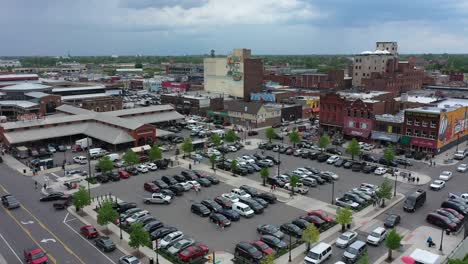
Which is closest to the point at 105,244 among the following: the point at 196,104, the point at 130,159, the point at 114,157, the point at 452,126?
the point at 130,159

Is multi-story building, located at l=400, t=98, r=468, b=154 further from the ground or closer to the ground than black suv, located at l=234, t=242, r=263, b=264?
further from the ground

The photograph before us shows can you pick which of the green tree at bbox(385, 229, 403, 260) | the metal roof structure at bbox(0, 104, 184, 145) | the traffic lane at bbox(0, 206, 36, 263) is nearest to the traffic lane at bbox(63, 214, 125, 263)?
the traffic lane at bbox(0, 206, 36, 263)

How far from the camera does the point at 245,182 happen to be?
49.3 metres

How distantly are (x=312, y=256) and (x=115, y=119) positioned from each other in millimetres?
53375

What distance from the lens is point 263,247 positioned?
3106 cm

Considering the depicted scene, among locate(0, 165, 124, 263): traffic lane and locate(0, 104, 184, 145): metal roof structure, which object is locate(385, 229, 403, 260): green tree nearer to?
locate(0, 165, 124, 263): traffic lane

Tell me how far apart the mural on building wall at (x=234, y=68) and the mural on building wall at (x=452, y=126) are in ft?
199

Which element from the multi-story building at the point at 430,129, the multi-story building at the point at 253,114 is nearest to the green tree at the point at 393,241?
the multi-story building at the point at 430,129

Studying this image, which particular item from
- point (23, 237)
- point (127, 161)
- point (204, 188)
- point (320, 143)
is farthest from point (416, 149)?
point (23, 237)

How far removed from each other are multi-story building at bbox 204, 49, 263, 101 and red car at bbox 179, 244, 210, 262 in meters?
84.8

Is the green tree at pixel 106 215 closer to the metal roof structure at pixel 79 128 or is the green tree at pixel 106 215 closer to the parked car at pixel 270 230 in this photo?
the parked car at pixel 270 230

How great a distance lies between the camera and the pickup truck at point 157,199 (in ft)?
139

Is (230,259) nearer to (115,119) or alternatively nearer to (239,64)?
(115,119)

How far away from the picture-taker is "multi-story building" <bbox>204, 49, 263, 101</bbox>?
369 ft
